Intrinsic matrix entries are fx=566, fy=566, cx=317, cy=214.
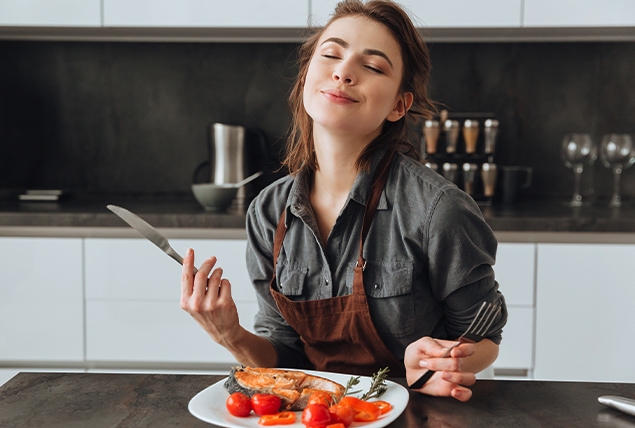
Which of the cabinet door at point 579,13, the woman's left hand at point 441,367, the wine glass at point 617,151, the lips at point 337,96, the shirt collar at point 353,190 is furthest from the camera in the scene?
the wine glass at point 617,151

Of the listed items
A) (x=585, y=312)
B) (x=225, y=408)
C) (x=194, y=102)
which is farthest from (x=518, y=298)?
(x=194, y=102)

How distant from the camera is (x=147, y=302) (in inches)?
73.2

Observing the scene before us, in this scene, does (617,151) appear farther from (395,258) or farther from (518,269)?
(395,258)

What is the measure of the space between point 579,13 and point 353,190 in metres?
1.39

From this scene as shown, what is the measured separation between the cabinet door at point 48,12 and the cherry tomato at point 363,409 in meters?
1.84

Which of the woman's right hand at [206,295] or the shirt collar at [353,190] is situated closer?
the woman's right hand at [206,295]

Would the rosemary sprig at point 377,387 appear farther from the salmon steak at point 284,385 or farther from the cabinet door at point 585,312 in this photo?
the cabinet door at point 585,312

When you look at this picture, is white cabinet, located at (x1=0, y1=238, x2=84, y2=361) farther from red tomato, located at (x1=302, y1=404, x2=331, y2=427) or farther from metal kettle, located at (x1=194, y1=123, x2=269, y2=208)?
red tomato, located at (x1=302, y1=404, x2=331, y2=427)

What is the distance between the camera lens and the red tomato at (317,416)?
1.93ft

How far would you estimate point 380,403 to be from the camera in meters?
0.66

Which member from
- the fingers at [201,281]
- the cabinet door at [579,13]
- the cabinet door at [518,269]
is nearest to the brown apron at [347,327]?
the fingers at [201,281]

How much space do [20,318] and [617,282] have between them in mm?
1938

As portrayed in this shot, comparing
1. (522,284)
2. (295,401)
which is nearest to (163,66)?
(522,284)

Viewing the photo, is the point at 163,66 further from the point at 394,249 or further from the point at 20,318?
the point at 394,249
